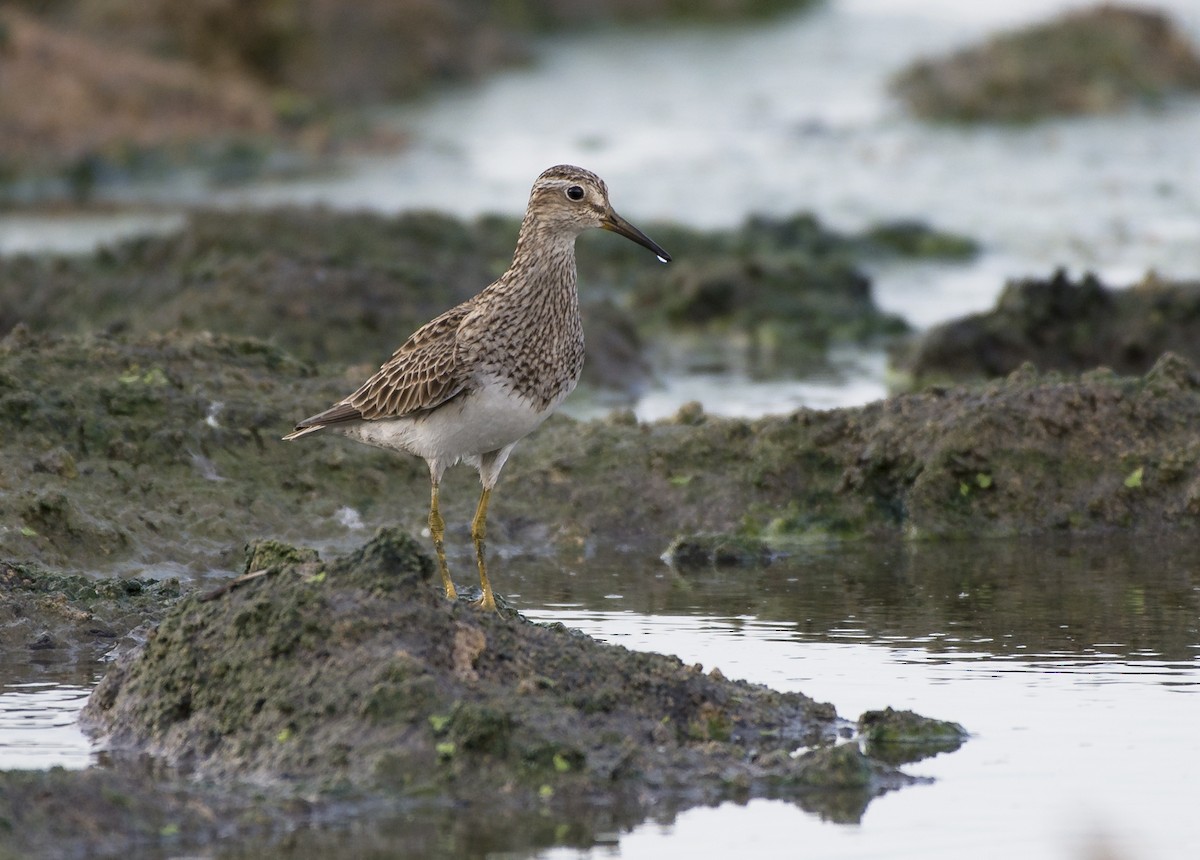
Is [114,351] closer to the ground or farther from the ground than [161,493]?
farther from the ground

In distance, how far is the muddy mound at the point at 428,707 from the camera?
20.7 feet

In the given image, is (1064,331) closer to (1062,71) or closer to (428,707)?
(428,707)

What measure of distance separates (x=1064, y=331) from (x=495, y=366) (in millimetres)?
8218

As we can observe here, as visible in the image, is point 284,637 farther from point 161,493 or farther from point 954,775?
point 161,493

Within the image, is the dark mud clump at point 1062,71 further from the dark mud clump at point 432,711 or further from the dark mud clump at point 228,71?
the dark mud clump at point 432,711

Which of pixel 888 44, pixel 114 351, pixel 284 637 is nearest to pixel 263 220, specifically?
pixel 114 351

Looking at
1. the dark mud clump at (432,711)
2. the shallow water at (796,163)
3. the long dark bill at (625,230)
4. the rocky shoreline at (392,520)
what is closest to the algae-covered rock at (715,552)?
the rocky shoreline at (392,520)

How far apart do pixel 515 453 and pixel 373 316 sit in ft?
14.6

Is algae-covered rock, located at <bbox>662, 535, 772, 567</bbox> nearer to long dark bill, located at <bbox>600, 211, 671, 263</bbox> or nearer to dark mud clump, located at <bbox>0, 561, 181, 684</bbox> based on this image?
long dark bill, located at <bbox>600, 211, 671, 263</bbox>

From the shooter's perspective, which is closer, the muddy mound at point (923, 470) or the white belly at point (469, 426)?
the white belly at point (469, 426)

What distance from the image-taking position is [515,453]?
11180 millimetres

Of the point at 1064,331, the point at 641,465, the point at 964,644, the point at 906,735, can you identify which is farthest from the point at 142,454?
the point at 1064,331

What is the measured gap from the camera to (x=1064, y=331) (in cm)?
1505

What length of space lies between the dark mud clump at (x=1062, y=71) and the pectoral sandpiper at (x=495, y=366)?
824 inches
